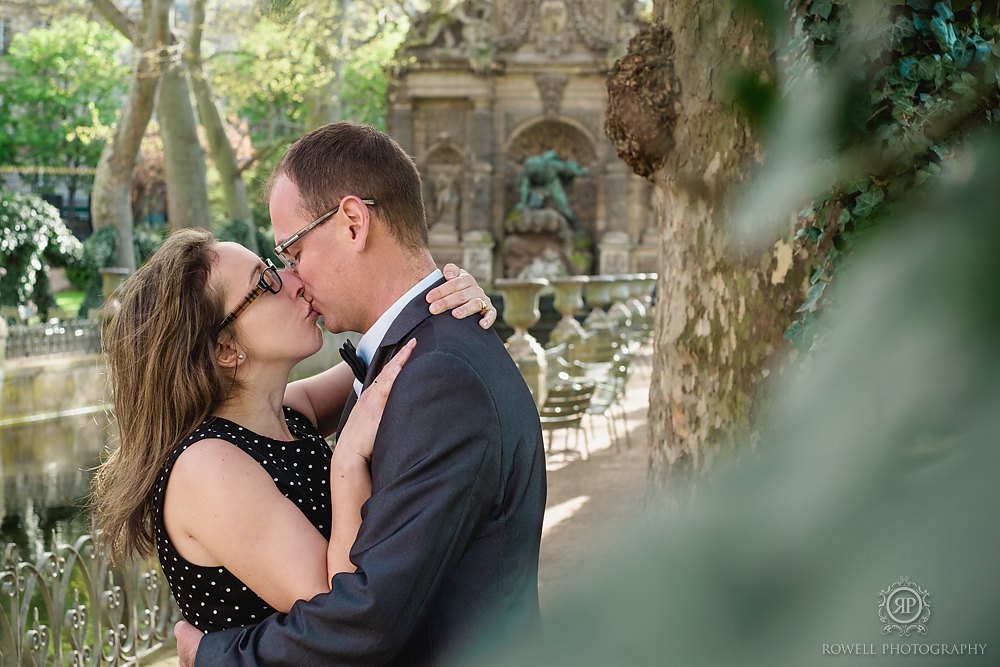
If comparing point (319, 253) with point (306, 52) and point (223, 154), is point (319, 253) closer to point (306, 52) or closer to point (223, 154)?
point (223, 154)

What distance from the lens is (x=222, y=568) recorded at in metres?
2.19

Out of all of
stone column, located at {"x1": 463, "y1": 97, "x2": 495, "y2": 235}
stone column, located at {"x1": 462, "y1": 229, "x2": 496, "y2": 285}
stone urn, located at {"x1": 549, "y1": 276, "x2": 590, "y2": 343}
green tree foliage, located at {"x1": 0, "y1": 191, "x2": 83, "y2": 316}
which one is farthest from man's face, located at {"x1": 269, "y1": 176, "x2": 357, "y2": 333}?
stone column, located at {"x1": 463, "y1": 97, "x2": 495, "y2": 235}

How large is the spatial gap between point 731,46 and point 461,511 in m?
1.45

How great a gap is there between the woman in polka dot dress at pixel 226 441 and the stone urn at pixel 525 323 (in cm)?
938

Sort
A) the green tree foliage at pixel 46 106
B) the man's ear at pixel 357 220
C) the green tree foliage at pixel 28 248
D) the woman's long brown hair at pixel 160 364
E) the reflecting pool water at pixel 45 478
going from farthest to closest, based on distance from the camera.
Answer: the green tree foliage at pixel 46 106
the green tree foliage at pixel 28 248
the reflecting pool water at pixel 45 478
the woman's long brown hair at pixel 160 364
the man's ear at pixel 357 220

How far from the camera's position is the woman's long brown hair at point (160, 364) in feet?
7.85

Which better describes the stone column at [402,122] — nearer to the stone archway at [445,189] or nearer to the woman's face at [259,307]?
the stone archway at [445,189]

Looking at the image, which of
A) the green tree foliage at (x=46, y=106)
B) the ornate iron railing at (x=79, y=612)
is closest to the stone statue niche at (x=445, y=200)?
the green tree foliage at (x=46, y=106)

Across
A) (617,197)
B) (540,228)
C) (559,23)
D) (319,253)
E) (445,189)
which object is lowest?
(540,228)

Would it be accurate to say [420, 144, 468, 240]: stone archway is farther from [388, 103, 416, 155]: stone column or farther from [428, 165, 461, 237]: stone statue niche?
[388, 103, 416, 155]: stone column

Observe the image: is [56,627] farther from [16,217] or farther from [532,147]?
[532,147]

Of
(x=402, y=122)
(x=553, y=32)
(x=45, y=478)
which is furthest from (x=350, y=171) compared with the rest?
(x=553, y=32)

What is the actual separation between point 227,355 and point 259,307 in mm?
135

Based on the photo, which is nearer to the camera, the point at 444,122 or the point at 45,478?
the point at 45,478
